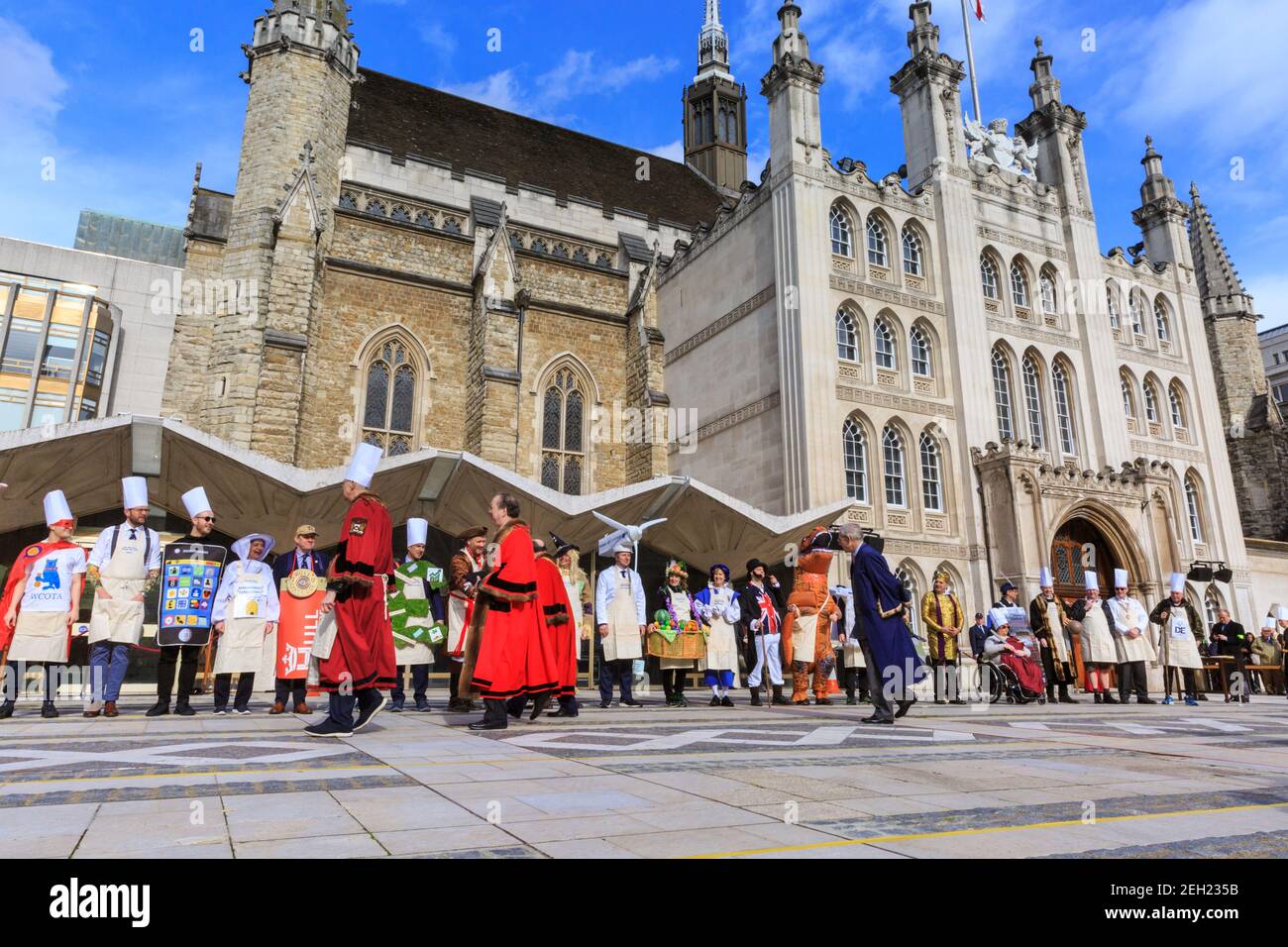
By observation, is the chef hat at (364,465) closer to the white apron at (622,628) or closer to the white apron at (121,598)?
the white apron at (121,598)

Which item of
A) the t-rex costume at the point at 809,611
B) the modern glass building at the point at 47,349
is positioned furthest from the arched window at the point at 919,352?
the modern glass building at the point at 47,349

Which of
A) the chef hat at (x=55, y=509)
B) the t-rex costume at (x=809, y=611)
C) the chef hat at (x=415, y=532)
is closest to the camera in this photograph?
the chef hat at (x=55, y=509)

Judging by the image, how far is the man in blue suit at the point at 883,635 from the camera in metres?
7.55

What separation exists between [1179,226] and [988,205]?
955 centimetres

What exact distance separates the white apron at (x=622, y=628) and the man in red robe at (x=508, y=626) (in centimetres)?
326

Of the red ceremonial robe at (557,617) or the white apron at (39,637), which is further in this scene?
the white apron at (39,637)

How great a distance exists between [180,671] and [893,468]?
57.5 feet

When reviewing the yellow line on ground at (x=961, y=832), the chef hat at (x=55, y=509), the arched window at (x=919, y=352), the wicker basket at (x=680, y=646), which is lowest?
the yellow line on ground at (x=961, y=832)

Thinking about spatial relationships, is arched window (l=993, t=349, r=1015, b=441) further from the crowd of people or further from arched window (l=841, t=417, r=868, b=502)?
the crowd of people

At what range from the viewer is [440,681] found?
54.7 ft

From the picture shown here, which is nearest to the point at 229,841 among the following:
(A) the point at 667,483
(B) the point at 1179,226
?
(A) the point at 667,483

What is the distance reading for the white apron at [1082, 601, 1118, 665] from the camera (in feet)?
41.6

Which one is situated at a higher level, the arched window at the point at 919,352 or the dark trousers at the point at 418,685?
the arched window at the point at 919,352
